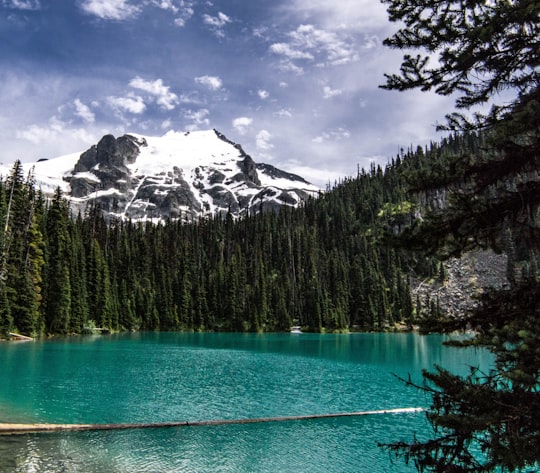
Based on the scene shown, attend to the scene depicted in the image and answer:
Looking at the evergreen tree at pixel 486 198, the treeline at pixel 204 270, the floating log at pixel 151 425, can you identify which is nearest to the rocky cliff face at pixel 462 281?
the treeline at pixel 204 270

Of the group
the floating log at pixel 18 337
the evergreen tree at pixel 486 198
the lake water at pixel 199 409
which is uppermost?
the evergreen tree at pixel 486 198

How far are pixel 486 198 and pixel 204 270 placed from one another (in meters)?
126

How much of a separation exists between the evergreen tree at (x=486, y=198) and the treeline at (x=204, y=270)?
1560 inches

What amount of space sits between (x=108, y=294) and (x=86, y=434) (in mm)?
78217

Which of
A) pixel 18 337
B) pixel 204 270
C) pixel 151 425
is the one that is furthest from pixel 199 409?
pixel 204 270

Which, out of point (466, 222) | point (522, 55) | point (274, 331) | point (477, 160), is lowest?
point (274, 331)

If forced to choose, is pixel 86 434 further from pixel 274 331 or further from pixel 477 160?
pixel 274 331

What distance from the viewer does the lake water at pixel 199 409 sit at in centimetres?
1800

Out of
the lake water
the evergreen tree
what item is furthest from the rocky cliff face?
the evergreen tree

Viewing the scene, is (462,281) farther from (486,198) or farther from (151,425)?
(486,198)

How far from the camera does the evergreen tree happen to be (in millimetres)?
6264

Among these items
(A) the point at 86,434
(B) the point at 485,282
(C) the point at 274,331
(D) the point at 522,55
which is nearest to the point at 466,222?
(D) the point at 522,55

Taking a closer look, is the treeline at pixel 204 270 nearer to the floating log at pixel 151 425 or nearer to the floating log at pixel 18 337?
the floating log at pixel 18 337

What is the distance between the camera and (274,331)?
116 m
